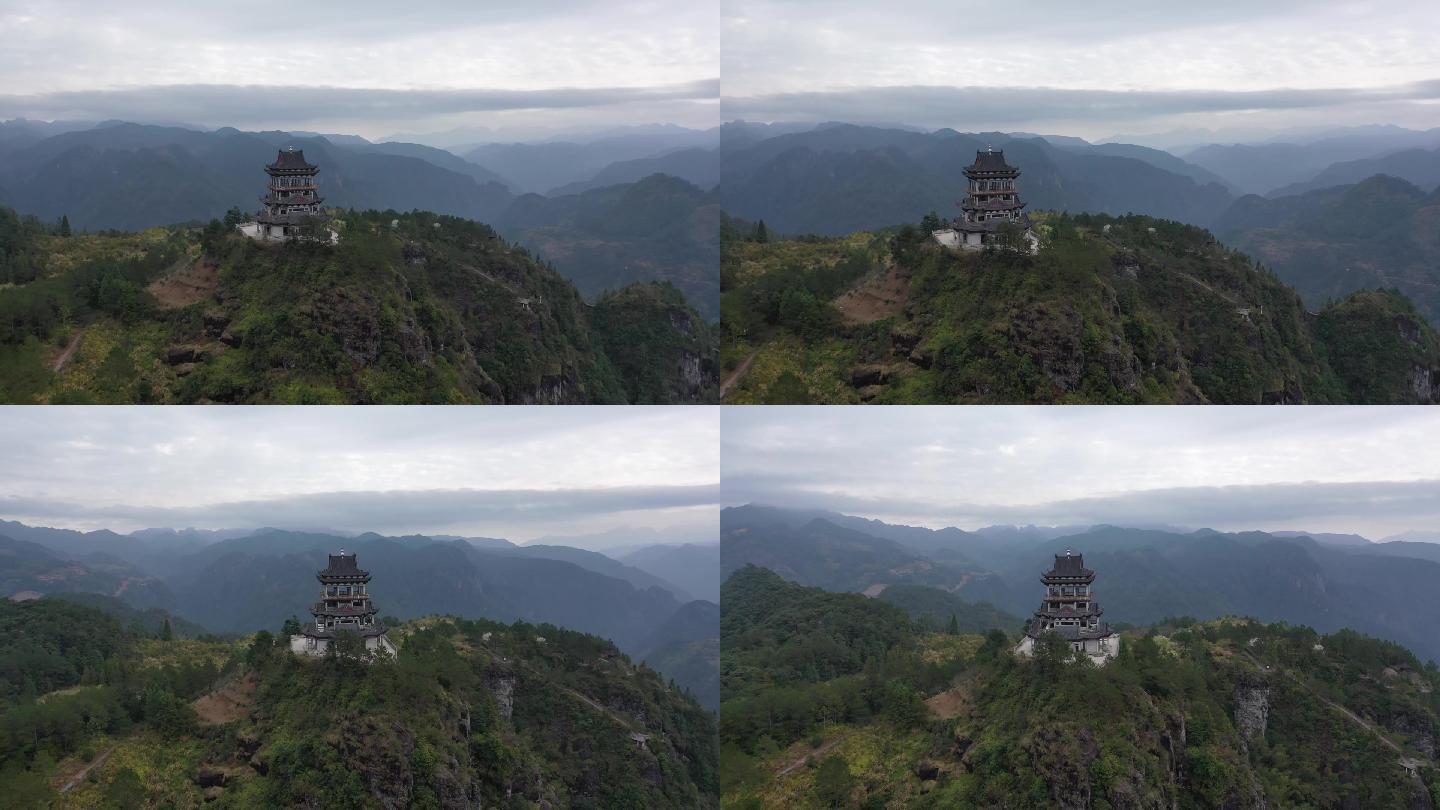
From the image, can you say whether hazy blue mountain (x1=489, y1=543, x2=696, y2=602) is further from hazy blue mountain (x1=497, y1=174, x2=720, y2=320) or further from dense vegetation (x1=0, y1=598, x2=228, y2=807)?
dense vegetation (x1=0, y1=598, x2=228, y2=807)

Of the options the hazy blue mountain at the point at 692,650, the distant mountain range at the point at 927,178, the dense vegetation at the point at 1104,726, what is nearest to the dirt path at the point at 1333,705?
the dense vegetation at the point at 1104,726

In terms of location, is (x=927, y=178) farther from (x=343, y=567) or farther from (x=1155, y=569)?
(x=343, y=567)

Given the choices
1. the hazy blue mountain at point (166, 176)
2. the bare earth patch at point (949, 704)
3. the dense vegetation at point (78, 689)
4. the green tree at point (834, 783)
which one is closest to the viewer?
the dense vegetation at point (78, 689)

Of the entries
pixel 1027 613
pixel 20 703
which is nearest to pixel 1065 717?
pixel 20 703

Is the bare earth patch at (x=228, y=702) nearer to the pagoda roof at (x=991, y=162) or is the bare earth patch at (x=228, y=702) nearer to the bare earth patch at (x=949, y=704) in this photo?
the bare earth patch at (x=949, y=704)

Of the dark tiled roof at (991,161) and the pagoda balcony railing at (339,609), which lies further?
the dark tiled roof at (991,161)

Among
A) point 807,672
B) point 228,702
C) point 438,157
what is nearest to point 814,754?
point 807,672

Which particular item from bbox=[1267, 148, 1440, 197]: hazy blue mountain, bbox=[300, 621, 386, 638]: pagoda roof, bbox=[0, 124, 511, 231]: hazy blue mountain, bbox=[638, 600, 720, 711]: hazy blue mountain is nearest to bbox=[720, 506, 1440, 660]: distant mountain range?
bbox=[638, 600, 720, 711]: hazy blue mountain
